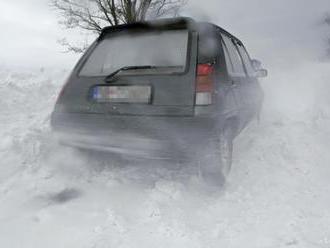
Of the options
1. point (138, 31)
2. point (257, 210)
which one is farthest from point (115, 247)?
point (138, 31)

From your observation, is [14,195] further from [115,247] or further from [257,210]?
[257,210]

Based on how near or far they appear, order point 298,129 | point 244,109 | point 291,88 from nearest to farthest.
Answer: point 244,109 < point 298,129 < point 291,88

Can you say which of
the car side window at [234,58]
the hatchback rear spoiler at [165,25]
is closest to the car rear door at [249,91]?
the car side window at [234,58]

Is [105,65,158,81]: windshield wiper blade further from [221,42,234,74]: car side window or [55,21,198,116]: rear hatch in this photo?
[221,42,234,74]: car side window

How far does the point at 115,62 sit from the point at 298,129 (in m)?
3.23

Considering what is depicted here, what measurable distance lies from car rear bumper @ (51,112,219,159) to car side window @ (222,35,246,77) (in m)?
0.95

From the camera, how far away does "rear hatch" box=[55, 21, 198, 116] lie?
10.6 ft

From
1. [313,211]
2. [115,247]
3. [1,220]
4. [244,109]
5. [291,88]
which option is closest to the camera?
[115,247]

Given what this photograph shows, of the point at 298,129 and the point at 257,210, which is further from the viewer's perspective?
the point at 298,129

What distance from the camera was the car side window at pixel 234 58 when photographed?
13.6ft

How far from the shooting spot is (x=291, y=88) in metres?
8.45

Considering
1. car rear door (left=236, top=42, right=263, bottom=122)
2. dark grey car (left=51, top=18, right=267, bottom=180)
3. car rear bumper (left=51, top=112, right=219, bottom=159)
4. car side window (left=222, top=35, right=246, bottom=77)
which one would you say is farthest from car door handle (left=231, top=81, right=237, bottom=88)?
car rear bumper (left=51, top=112, right=219, bottom=159)

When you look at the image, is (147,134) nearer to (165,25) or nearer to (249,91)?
(165,25)

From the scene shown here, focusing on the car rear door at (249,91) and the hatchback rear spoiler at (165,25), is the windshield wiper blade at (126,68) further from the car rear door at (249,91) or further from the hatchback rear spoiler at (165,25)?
the car rear door at (249,91)
